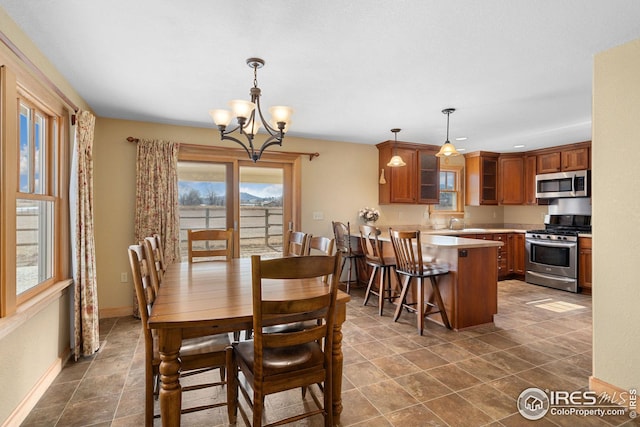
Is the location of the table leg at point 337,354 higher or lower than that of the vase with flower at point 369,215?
lower

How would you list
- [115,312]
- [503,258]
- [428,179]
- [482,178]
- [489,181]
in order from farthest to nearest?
[489,181]
[482,178]
[503,258]
[428,179]
[115,312]

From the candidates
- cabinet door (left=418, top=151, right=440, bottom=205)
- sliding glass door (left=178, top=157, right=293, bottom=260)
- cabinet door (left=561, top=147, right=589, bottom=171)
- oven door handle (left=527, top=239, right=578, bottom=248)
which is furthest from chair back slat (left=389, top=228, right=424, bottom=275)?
cabinet door (left=561, top=147, right=589, bottom=171)

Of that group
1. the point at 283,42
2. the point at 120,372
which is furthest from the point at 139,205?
the point at 283,42

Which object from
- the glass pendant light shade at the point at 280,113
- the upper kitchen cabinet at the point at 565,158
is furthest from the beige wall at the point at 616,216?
the upper kitchen cabinet at the point at 565,158

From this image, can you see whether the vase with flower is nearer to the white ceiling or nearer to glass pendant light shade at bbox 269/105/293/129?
the white ceiling

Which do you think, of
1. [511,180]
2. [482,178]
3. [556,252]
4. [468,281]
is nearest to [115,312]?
[468,281]

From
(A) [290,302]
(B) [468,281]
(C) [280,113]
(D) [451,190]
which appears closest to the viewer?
(A) [290,302]

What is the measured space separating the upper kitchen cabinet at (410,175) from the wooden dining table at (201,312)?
346 cm

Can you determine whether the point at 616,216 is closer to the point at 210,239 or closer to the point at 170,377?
the point at 170,377

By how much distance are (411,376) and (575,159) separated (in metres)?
4.87

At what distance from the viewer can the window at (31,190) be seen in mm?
1896

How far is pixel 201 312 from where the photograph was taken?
5.20 ft

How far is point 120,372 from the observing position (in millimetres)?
A: 2562

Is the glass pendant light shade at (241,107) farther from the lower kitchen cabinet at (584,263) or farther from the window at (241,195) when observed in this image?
the lower kitchen cabinet at (584,263)
